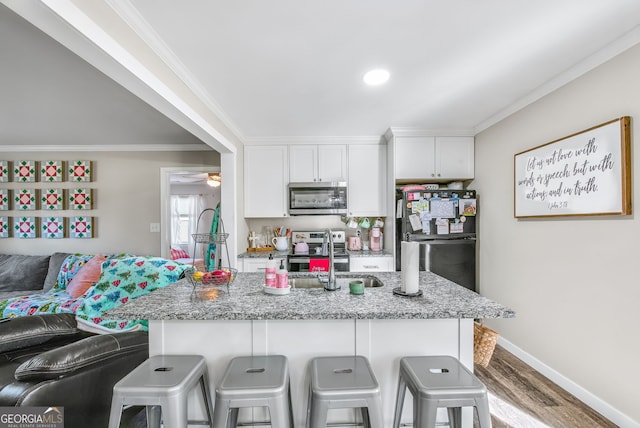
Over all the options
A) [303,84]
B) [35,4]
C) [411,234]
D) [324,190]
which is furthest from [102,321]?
[411,234]

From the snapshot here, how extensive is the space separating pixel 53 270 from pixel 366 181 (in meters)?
3.87

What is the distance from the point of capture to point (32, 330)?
68.2 inches

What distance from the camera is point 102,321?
195cm

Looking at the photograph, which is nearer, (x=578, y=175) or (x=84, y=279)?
(x=578, y=175)

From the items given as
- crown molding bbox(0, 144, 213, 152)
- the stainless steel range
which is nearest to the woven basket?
the stainless steel range

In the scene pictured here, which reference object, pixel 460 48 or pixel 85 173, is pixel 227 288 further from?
pixel 85 173

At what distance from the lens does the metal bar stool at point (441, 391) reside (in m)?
1.12

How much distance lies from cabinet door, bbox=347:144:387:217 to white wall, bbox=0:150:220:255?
1.83 meters

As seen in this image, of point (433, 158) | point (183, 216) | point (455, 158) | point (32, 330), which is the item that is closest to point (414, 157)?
point (433, 158)

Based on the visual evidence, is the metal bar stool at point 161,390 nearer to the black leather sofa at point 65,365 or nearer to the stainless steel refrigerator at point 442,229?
the black leather sofa at point 65,365

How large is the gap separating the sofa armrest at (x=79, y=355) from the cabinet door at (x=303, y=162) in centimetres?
242

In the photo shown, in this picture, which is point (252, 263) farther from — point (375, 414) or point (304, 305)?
point (375, 414)

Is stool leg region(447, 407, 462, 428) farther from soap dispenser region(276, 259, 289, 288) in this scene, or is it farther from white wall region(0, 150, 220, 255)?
white wall region(0, 150, 220, 255)

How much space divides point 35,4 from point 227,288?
1.39 meters
